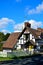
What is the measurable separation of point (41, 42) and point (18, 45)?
22.1ft

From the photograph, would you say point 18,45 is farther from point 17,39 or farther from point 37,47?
point 37,47

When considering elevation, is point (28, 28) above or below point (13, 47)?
above

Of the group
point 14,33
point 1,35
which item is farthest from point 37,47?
point 1,35

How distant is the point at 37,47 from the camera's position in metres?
60.8

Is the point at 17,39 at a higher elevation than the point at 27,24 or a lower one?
lower

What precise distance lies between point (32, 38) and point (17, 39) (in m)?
4.85

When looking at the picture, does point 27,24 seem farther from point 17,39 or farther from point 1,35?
point 1,35

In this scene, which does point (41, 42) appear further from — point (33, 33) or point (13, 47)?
point (13, 47)

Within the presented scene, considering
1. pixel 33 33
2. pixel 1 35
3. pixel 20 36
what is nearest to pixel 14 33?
pixel 20 36

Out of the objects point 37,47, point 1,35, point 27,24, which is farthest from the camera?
point 1,35

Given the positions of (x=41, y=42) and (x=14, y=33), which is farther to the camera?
(x=14, y=33)

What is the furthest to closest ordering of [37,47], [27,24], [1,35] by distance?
[1,35], [27,24], [37,47]

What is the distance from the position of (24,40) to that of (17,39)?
83.1 inches

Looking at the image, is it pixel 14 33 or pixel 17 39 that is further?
pixel 14 33
